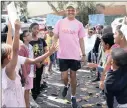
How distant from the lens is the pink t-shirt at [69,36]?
4367 mm

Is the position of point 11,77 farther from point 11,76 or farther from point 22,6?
point 22,6

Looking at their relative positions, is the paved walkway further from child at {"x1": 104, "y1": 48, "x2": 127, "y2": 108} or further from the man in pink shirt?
child at {"x1": 104, "y1": 48, "x2": 127, "y2": 108}

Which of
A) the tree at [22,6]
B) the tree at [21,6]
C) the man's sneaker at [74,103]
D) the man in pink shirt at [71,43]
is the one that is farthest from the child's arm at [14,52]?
the man's sneaker at [74,103]

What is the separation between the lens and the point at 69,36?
4.36 m

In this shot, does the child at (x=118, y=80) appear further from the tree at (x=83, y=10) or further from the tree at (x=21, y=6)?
the tree at (x=21, y=6)

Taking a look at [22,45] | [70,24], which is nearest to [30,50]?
[22,45]

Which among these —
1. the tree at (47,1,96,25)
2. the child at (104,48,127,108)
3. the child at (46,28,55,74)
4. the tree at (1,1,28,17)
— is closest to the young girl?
the tree at (1,1,28,17)

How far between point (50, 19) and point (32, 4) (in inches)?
49.5

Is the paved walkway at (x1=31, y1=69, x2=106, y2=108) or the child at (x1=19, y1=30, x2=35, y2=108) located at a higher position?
the child at (x1=19, y1=30, x2=35, y2=108)

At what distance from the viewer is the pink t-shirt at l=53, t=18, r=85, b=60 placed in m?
4.37

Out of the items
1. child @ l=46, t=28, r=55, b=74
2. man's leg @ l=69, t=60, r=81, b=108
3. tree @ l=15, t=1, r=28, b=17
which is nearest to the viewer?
tree @ l=15, t=1, r=28, b=17

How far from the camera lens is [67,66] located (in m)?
4.54

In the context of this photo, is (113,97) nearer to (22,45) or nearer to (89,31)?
(22,45)

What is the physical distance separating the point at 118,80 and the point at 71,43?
141 cm
